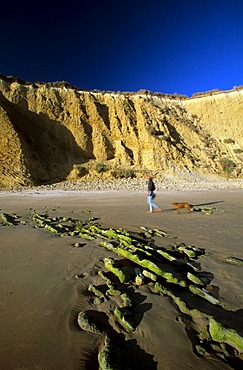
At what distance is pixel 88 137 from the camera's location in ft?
93.8

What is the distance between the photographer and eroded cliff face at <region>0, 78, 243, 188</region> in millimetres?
23422

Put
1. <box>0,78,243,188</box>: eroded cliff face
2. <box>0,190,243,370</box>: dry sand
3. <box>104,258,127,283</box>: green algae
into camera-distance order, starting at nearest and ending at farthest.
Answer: <box>0,190,243,370</box>: dry sand < <box>104,258,127,283</box>: green algae < <box>0,78,243,188</box>: eroded cliff face

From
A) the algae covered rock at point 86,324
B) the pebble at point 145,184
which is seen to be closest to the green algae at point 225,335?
the algae covered rock at point 86,324

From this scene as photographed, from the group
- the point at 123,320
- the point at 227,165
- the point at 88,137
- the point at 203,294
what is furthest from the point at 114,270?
the point at 227,165

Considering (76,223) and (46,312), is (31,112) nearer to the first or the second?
(76,223)

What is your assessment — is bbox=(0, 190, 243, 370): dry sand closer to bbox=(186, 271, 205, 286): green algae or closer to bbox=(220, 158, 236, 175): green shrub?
bbox=(186, 271, 205, 286): green algae

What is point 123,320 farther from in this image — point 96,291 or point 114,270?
point 114,270

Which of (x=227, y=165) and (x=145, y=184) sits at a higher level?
(x=227, y=165)

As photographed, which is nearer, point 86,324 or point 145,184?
point 86,324

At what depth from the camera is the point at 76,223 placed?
6.78m

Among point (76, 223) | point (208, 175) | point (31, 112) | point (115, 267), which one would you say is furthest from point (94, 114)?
point (115, 267)

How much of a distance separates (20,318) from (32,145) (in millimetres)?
25285

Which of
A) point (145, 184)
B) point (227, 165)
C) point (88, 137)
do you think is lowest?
point (145, 184)

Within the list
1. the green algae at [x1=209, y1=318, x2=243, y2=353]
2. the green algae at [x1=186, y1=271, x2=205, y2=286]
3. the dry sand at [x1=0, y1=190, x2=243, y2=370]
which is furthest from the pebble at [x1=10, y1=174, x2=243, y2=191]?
the green algae at [x1=209, y1=318, x2=243, y2=353]
